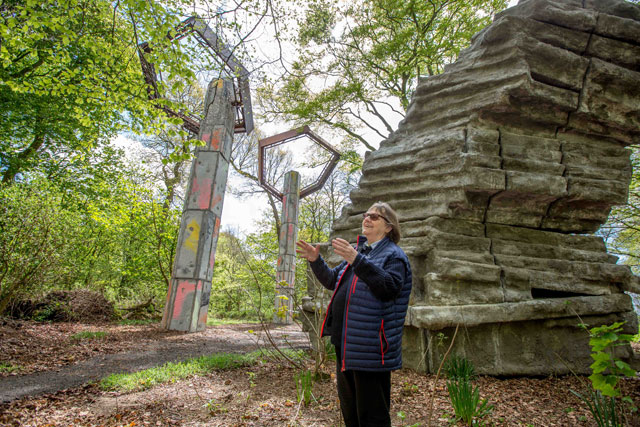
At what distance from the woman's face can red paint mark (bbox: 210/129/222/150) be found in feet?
22.8

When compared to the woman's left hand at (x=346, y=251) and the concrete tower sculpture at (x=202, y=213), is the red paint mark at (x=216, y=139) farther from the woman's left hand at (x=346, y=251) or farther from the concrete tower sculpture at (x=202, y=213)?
the woman's left hand at (x=346, y=251)

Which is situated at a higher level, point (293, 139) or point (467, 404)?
point (293, 139)

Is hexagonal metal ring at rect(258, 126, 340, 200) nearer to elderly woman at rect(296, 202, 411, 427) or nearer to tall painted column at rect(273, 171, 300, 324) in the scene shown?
tall painted column at rect(273, 171, 300, 324)

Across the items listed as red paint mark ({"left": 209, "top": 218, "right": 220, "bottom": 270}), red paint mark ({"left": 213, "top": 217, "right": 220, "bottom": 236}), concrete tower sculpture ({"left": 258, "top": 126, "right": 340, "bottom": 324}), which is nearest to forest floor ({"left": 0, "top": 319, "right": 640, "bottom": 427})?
red paint mark ({"left": 209, "top": 218, "right": 220, "bottom": 270})

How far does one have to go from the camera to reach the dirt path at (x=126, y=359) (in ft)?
12.1

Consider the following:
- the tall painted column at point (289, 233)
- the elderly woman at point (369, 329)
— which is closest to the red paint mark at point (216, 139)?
the tall painted column at point (289, 233)

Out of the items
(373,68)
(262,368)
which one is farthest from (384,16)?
(262,368)

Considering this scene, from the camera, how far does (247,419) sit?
2.90 metres

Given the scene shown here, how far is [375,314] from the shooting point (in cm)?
196

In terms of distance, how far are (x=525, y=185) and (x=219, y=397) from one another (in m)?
4.61

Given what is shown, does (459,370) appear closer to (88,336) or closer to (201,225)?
(201,225)

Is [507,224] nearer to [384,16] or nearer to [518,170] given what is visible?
[518,170]

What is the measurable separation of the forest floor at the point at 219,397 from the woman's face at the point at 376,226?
148cm

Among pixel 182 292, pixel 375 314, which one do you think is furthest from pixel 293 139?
pixel 375 314
